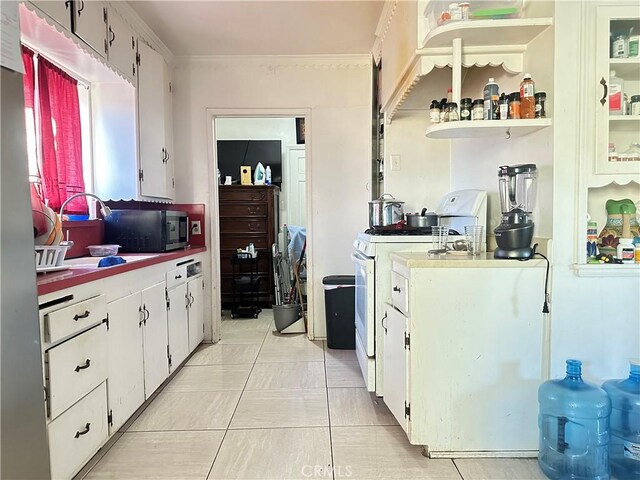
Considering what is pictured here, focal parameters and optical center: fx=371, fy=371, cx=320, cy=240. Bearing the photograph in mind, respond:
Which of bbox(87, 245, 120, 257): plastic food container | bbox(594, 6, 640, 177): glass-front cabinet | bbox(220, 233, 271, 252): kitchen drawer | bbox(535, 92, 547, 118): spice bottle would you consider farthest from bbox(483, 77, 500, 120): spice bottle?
bbox(220, 233, 271, 252): kitchen drawer

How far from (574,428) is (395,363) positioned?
742 mm

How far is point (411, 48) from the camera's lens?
187 cm

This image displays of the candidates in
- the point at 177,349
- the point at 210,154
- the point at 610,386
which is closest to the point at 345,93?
the point at 210,154

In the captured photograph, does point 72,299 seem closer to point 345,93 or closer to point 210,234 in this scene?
point 210,234

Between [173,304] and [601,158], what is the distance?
2.51m

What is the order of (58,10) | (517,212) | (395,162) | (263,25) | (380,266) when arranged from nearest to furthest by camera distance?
(517,212), (58,10), (380,266), (263,25), (395,162)

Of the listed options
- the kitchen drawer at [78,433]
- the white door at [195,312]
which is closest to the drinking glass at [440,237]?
the kitchen drawer at [78,433]

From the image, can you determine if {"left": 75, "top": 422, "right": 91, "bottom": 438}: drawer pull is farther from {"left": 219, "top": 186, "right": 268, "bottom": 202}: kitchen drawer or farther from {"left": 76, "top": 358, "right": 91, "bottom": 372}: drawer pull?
{"left": 219, "top": 186, "right": 268, "bottom": 202}: kitchen drawer

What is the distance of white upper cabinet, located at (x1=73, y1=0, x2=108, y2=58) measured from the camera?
1.96 meters

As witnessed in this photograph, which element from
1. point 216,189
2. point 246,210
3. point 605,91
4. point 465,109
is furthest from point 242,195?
point 605,91

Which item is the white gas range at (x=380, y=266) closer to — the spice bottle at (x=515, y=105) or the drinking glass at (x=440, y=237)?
the drinking glass at (x=440, y=237)

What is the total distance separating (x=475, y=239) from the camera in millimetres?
1923

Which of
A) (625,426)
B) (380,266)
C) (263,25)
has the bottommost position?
(625,426)

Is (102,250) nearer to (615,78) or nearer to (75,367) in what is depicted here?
(75,367)
